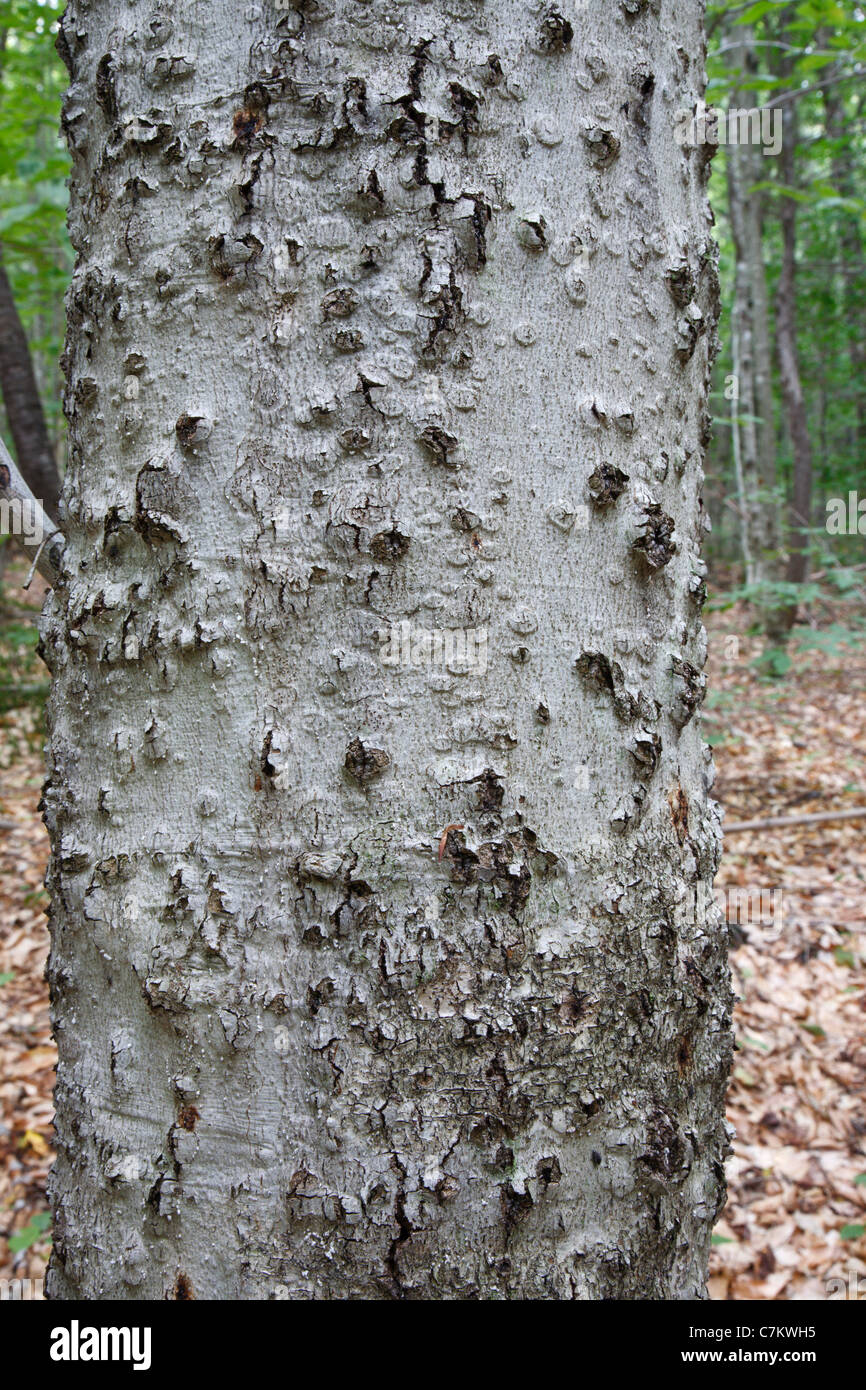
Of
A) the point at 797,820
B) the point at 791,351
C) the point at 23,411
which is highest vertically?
the point at 791,351

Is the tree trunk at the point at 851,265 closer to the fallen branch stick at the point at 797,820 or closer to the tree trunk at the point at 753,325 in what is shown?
the tree trunk at the point at 753,325

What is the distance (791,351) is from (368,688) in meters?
11.0

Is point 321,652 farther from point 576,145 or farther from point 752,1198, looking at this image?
point 752,1198

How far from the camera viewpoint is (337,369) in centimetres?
92

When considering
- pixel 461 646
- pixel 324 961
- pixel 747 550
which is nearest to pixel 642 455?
pixel 461 646

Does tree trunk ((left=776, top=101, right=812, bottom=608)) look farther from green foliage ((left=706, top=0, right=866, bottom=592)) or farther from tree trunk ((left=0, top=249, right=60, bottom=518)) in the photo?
tree trunk ((left=0, top=249, right=60, bottom=518))

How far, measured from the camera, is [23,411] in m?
6.29

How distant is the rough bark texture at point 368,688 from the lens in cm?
90

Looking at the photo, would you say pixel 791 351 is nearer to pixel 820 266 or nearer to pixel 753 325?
pixel 753 325

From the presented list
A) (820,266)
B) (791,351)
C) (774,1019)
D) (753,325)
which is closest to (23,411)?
(774,1019)

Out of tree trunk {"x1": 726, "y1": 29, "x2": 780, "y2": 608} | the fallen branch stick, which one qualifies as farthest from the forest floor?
tree trunk {"x1": 726, "y1": 29, "x2": 780, "y2": 608}

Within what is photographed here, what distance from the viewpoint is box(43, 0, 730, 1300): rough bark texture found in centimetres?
90

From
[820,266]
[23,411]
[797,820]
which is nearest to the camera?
[797,820]
